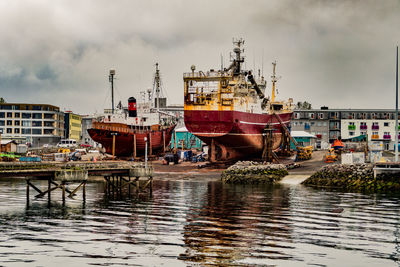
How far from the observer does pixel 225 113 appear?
3196 inches

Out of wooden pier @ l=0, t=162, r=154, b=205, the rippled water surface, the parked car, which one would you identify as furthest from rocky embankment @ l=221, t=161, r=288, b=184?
the parked car

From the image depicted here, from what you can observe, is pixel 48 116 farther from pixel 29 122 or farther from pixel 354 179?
pixel 354 179

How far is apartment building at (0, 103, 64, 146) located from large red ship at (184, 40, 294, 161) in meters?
99.6

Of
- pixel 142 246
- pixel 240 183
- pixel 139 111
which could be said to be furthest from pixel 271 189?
pixel 139 111

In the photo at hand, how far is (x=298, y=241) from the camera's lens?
2938 cm

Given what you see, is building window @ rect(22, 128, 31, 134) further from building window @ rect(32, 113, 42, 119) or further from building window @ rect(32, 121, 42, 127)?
building window @ rect(32, 113, 42, 119)

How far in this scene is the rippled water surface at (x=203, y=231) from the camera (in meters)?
25.7

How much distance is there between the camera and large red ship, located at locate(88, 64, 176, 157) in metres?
96.5

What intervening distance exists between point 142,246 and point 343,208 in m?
21.8

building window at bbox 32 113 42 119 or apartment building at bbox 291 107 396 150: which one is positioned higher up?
building window at bbox 32 113 42 119

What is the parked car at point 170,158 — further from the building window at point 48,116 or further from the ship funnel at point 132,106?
the building window at point 48,116

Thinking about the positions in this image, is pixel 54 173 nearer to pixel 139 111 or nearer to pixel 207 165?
pixel 207 165

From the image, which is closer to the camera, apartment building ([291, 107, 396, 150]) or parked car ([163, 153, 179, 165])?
parked car ([163, 153, 179, 165])

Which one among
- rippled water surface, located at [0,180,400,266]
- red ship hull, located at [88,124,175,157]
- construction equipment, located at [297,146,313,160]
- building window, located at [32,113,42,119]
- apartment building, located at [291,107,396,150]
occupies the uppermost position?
building window, located at [32,113,42,119]
